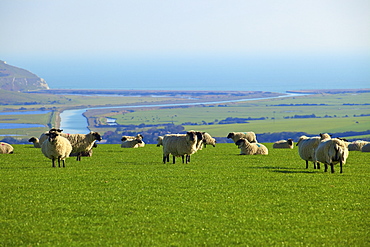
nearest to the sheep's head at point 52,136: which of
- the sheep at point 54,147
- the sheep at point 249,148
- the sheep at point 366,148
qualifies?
the sheep at point 54,147

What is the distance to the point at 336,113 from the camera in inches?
7451

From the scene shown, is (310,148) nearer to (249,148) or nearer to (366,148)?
(249,148)

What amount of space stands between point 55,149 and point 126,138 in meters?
18.5

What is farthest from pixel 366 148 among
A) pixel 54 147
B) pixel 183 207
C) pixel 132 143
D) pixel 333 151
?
pixel 183 207

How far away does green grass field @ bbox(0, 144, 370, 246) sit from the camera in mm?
10703

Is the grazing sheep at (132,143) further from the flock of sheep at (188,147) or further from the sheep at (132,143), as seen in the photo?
the flock of sheep at (188,147)

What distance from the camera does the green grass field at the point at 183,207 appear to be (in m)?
10.7

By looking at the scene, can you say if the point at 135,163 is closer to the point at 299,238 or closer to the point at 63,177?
the point at 63,177

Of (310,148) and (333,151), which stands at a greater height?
(333,151)

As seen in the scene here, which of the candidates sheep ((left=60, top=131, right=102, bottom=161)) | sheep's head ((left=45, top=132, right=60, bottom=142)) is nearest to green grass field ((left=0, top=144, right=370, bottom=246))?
sheep's head ((left=45, top=132, right=60, bottom=142))

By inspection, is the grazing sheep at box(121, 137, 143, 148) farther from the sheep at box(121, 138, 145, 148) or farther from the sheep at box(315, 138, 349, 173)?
the sheep at box(315, 138, 349, 173)

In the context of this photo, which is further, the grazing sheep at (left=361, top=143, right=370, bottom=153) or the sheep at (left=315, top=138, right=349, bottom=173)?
the grazing sheep at (left=361, top=143, right=370, bottom=153)

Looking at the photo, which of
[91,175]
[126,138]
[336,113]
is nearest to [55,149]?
[91,175]

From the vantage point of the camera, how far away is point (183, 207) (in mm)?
13164
